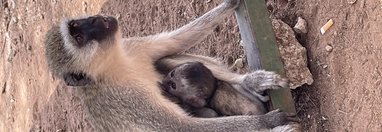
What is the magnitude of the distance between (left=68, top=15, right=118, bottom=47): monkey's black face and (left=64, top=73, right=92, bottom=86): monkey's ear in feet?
0.64

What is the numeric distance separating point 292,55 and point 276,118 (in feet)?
2.07

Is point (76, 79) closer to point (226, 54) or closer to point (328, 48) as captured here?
point (226, 54)

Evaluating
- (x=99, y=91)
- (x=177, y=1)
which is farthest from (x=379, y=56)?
(x=177, y=1)

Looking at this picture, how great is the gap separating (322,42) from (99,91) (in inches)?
56.7

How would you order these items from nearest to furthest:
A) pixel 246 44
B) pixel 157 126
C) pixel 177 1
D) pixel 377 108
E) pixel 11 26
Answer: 1. pixel 377 108
2. pixel 157 126
3. pixel 246 44
4. pixel 177 1
5. pixel 11 26

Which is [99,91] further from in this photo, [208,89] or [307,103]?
[307,103]

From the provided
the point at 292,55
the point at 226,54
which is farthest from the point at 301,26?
the point at 226,54

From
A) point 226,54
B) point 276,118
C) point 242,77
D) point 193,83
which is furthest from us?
point 226,54

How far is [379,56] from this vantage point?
3691 millimetres

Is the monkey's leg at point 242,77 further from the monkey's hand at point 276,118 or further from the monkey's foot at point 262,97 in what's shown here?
the monkey's hand at point 276,118

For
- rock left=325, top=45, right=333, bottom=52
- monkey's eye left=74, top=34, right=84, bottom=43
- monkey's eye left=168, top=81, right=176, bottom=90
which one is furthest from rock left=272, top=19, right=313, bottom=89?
monkey's eye left=74, top=34, right=84, bottom=43

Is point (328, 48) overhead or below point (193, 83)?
overhead

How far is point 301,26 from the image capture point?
14.2 feet

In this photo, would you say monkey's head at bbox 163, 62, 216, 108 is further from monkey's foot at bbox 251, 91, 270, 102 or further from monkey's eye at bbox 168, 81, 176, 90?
monkey's foot at bbox 251, 91, 270, 102
